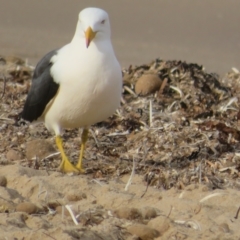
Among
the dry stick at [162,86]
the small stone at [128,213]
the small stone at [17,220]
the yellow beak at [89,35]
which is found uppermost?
the yellow beak at [89,35]

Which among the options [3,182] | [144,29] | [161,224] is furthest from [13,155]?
[144,29]

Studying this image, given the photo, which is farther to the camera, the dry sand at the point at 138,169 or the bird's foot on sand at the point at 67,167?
the bird's foot on sand at the point at 67,167

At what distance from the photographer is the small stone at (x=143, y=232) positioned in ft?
14.3

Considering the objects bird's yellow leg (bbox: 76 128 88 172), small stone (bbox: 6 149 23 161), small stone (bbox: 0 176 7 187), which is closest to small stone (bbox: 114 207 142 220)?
small stone (bbox: 0 176 7 187)

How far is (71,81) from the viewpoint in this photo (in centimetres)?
577

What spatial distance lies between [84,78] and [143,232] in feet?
5.40

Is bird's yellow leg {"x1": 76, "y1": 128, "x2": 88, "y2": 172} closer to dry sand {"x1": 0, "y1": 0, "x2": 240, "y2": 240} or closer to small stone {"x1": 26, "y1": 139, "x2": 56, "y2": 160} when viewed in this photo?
dry sand {"x1": 0, "y1": 0, "x2": 240, "y2": 240}

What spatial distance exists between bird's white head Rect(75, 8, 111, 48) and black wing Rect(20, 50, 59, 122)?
395 mm

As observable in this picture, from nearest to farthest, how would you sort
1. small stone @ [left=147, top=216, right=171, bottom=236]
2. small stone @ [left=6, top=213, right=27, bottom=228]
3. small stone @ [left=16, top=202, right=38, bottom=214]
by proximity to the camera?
1. small stone @ [left=6, top=213, right=27, bottom=228]
2. small stone @ [left=147, top=216, right=171, bottom=236]
3. small stone @ [left=16, top=202, right=38, bottom=214]

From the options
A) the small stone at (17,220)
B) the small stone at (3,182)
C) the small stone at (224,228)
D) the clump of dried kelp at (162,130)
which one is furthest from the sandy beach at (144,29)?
the small stone at (224,228)

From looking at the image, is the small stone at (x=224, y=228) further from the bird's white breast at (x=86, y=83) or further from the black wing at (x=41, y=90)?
the black wing at (x=41, y=90)

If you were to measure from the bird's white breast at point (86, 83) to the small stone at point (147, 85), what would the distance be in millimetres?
1733

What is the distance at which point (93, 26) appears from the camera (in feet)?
19.0

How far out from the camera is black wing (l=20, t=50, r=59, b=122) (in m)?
6.07
